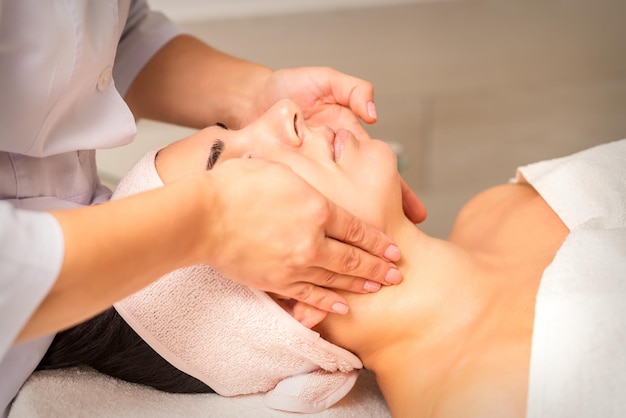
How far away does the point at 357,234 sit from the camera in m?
1.14

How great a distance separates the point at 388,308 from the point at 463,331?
0.12 m

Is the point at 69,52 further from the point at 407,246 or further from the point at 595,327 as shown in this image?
the point at 595,327

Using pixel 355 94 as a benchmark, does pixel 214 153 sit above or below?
below

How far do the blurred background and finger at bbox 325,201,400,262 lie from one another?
1208 millimetres

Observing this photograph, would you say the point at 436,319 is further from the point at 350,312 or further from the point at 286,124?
the point at 286,124

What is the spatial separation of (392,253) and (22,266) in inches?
22.7

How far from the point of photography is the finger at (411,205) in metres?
1.48

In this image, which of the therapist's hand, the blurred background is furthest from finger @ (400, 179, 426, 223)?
the blurred background

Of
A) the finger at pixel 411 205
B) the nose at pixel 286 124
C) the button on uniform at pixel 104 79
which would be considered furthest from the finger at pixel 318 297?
the button on uniform at pixel 104 79

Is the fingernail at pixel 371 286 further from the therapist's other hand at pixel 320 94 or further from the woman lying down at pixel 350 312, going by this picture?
the therapist's other hand at pixel 320 94

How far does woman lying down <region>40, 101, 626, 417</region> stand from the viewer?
117 centimetres

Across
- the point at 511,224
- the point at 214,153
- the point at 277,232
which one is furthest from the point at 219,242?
the point at 511,224

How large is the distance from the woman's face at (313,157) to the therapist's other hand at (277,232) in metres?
0.09

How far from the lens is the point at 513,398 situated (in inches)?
40.2
